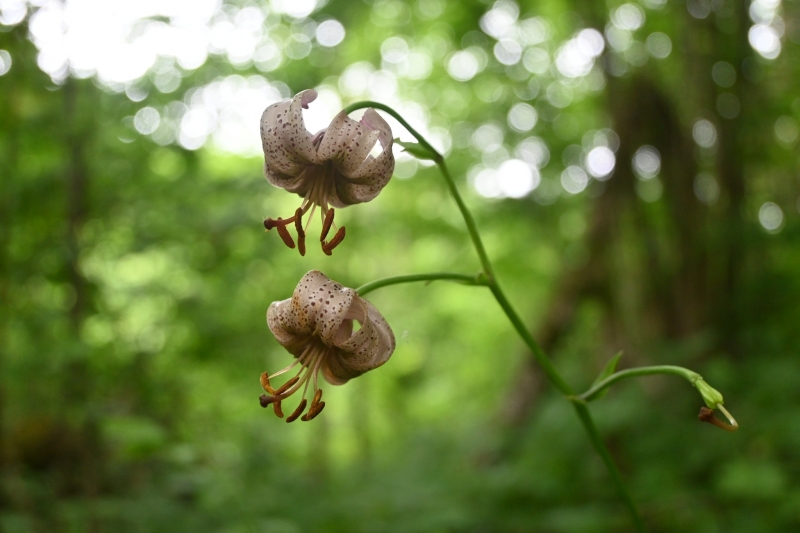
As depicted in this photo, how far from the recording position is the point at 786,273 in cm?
393

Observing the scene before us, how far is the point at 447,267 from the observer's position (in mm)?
6191

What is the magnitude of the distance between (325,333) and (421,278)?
163mm

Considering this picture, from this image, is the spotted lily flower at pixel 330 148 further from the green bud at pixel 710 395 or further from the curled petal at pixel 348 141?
the green bud at pixel 710 395

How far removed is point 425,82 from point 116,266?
12.8 feet

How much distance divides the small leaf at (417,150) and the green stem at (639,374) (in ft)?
1.30

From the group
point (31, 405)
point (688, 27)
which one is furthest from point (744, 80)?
point (31, 405)

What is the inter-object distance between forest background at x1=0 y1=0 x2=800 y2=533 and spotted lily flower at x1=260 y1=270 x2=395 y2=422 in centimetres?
36

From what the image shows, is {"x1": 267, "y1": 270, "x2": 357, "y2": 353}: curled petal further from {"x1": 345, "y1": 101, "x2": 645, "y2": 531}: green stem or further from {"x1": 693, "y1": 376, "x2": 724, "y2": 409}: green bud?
{"x1": 693, "y1": 376, "x2": 724, "y2": 409}: green bud

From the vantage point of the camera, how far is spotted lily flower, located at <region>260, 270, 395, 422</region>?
36.5 inches

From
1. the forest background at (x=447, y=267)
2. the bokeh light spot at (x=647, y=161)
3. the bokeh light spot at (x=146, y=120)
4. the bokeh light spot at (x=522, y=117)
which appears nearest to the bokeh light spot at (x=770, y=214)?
the forest background at (x=447, y=267)

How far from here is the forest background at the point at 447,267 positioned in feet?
9.01

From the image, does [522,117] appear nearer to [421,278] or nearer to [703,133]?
[703,133]

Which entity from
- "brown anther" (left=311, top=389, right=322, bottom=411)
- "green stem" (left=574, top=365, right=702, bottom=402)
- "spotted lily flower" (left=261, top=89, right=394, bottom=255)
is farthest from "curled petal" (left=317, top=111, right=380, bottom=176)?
"green stem" (left=574, top=365, right=702, bottom=402)

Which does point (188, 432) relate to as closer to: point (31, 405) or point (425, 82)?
point (31, 405)
